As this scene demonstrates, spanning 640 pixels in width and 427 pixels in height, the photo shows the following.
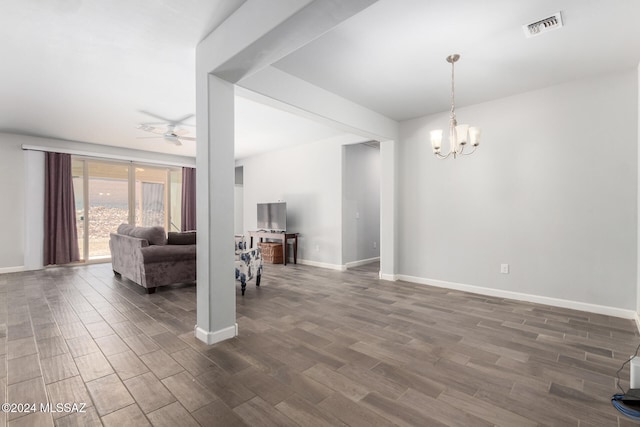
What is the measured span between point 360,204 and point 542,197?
3.36 metres

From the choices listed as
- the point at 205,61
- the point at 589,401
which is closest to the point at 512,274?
the point at 589,401

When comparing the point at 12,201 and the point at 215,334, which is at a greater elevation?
the point at 12,201

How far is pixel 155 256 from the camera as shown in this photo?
4.26 metres

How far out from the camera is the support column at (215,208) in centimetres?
258

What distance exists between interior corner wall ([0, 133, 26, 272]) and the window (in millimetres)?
878

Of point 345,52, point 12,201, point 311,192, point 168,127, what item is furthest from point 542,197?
point 12,201

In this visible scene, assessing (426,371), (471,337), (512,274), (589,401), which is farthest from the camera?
(512,274)

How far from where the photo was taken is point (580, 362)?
2299mm

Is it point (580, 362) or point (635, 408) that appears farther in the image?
point (580, 362)

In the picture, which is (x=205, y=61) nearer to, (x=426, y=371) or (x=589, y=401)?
(x=426, y=371)

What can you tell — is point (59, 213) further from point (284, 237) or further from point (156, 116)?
point (284, 237)

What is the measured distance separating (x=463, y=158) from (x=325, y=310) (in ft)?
9.44

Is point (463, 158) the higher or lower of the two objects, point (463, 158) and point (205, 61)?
the lower

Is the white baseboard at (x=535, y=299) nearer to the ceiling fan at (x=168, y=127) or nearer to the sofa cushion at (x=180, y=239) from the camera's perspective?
the sofa cushion at (x=180, y=239)
